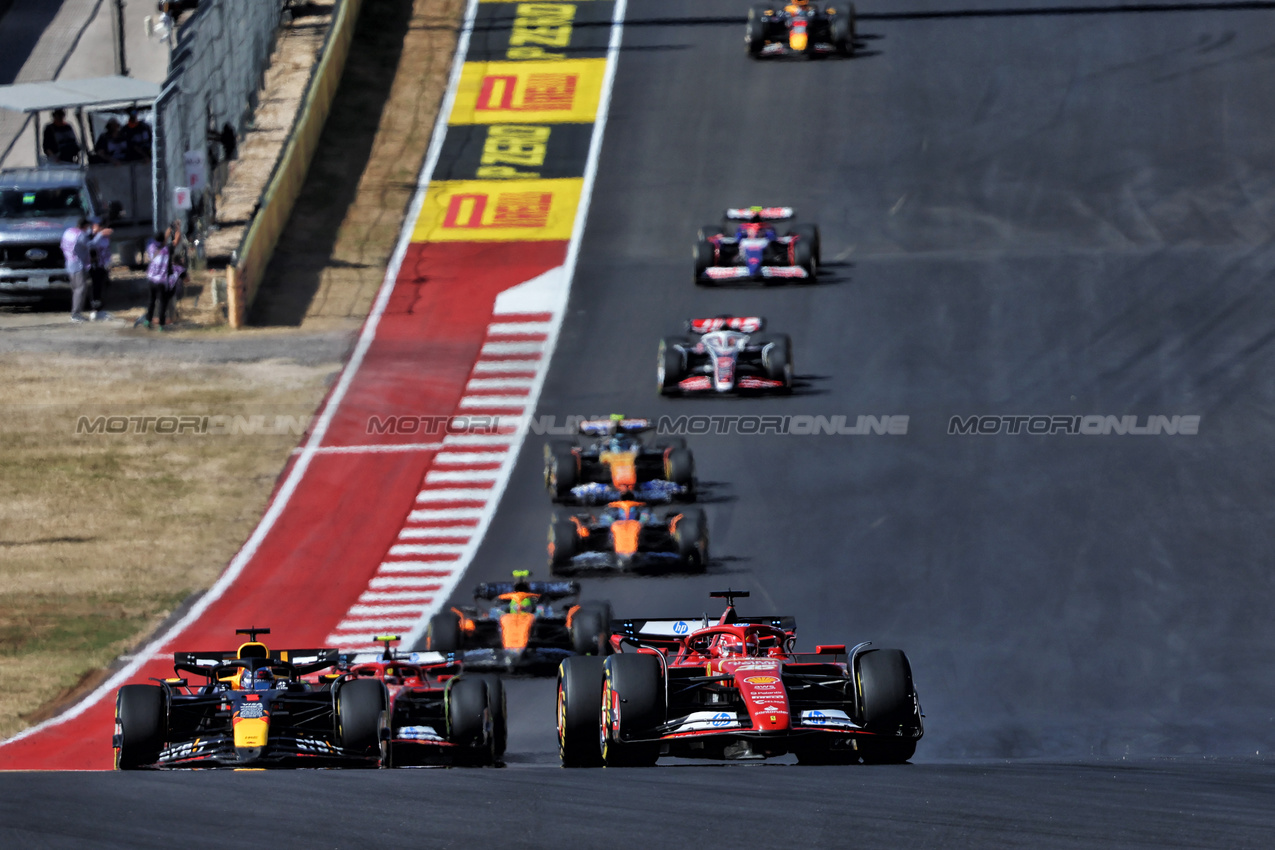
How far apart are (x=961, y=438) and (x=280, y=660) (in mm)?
12163

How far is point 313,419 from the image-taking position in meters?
28.0

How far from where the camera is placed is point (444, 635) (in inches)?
745

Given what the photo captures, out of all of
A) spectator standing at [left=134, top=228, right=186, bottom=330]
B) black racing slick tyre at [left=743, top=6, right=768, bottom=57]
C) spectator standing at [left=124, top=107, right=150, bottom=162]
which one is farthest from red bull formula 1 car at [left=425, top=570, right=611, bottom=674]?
black racing slick tyre at [left=743, top=6, right=768, bottom=57]

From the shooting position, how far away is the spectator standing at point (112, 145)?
35.1 metres

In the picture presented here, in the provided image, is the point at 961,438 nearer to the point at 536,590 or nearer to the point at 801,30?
the point at 536,590

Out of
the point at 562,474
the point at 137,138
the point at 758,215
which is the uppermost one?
the point at 137,138

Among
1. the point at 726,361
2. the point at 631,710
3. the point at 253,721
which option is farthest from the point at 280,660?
the point at 726,361

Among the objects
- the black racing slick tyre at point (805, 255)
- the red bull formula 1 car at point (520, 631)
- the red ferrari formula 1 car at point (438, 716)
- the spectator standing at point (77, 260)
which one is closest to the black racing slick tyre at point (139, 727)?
the red ferrari formula 1 car at point (438, 716)

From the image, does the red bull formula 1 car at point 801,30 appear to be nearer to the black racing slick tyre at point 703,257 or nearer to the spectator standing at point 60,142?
the black racing slick tyre at point 703,257

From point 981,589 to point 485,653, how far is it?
5825 millimetres

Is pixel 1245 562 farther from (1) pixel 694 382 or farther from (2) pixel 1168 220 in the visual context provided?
(2) pixel 1168 220

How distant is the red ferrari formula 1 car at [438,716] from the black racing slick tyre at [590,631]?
231cm

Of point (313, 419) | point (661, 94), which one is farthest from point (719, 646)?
point (661, 94)
